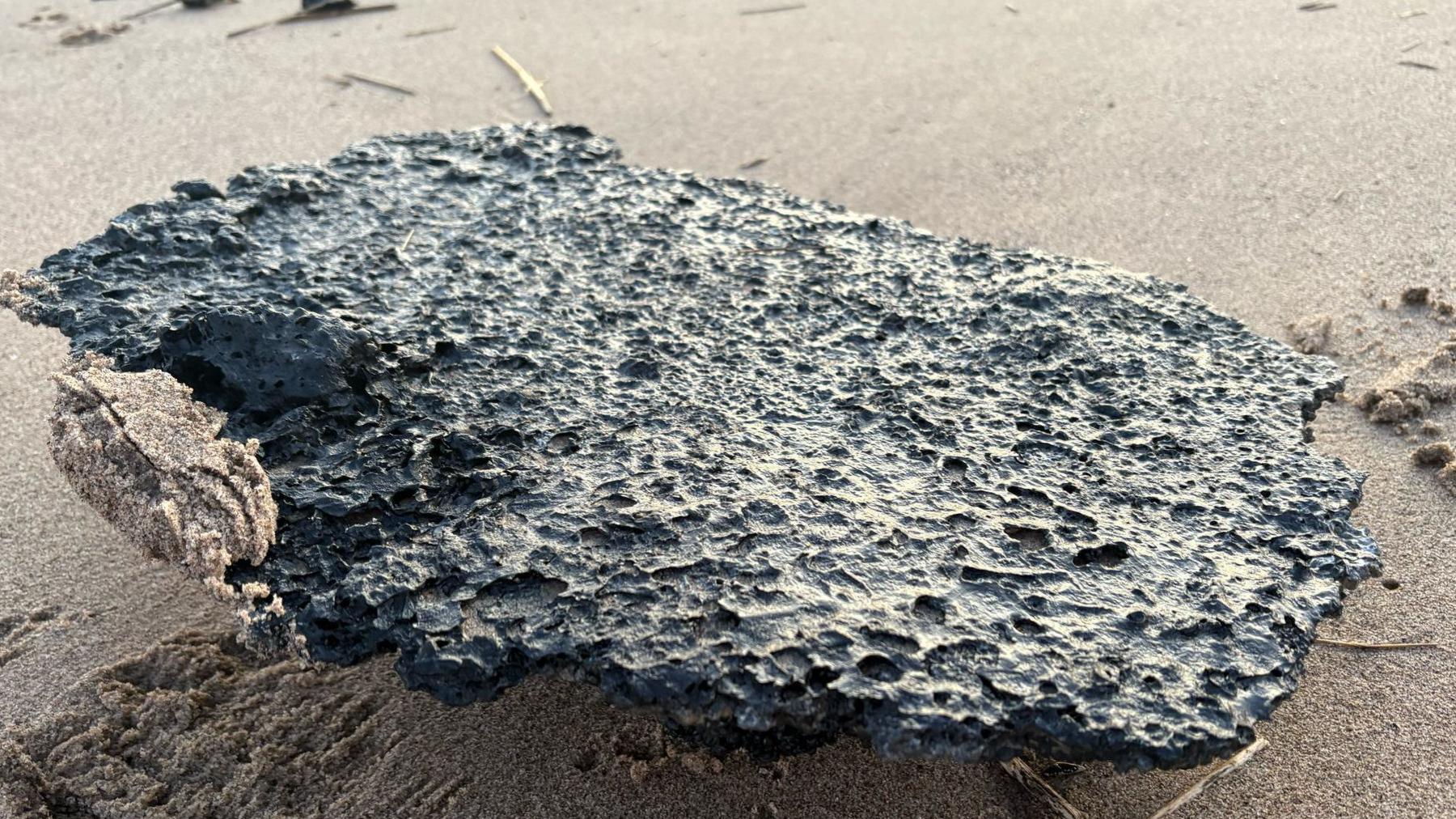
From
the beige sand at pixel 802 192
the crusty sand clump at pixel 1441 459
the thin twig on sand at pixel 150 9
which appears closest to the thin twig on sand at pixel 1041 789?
the beige sand at pixel 802 192

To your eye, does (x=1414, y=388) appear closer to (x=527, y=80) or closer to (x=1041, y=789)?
(x=1041, y=789)

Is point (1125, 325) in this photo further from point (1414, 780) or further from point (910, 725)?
point (910, 725)

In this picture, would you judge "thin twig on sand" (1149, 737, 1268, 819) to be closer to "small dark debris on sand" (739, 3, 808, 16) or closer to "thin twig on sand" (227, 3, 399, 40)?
"small dark debris on sand" (739, 3, 808, 16)

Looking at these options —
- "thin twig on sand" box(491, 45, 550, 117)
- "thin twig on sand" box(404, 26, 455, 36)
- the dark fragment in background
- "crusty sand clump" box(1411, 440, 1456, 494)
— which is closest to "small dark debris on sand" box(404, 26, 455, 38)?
"thin twig on sand" box(404, 26, 455, 36)

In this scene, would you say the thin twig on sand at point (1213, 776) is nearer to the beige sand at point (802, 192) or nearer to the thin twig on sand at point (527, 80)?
the beige sand at point (802, 192)

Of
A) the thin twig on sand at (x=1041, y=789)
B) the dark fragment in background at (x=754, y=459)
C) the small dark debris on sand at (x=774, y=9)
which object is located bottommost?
the thin twig on sand at (x=1041, y=789)

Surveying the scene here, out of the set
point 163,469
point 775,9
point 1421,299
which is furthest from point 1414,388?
point 775,9
